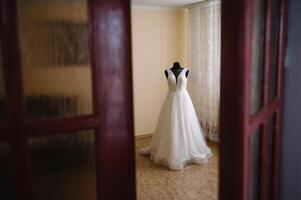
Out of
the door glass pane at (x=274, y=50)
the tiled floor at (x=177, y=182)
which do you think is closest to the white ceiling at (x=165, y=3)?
the tiled floor at (x=177, y=182)

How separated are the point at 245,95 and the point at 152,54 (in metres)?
3.82

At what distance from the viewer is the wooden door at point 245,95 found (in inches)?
37.9

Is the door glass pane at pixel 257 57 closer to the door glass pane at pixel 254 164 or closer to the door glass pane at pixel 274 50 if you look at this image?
the door glass pane at pixel 254 164

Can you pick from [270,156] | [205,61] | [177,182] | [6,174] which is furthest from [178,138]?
[6,174]

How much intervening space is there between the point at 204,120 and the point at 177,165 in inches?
55.7

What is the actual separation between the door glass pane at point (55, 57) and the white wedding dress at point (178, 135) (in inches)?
94.3

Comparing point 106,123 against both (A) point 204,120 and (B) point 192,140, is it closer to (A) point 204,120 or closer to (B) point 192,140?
(B) point 192,140

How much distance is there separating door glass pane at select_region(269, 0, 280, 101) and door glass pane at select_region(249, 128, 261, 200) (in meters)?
0.31

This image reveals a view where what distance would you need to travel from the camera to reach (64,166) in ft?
3.71

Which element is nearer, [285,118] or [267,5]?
[267,5]

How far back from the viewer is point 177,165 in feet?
11.0

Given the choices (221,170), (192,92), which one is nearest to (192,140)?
(192,92)

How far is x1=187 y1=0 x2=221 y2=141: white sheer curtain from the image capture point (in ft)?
13.8

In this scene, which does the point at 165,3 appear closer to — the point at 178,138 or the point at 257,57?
the point at 178,138
